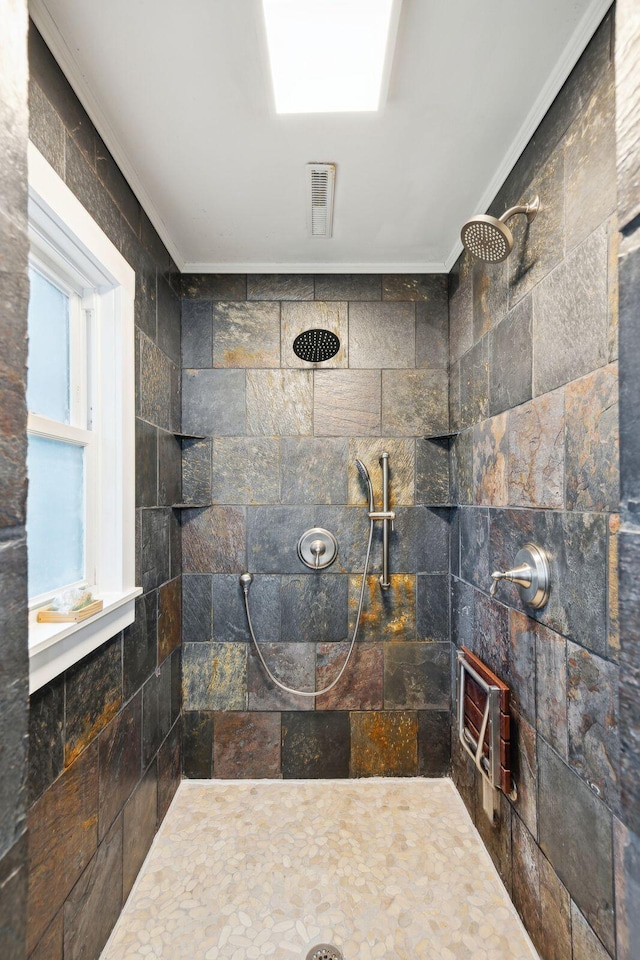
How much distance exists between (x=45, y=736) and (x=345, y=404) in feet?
5.20

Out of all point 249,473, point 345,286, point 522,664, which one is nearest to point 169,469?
point 249,473

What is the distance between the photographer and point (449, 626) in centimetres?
200

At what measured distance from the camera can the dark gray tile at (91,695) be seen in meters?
1.11

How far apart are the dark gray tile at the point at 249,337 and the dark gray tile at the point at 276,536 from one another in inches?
27.7

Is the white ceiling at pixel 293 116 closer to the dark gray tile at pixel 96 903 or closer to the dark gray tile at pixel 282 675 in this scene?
the dark gray tile at pixel 282 675

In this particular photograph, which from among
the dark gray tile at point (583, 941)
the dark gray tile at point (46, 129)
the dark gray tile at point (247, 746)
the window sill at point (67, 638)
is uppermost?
the dark gray tile at point (46, 129)

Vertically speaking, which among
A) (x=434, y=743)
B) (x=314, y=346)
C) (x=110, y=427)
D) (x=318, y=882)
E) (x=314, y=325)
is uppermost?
(x=314, y=325)

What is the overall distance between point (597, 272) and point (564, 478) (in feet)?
1.60

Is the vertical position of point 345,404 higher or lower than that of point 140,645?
higher

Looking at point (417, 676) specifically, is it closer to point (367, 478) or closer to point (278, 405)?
point (367, 478)

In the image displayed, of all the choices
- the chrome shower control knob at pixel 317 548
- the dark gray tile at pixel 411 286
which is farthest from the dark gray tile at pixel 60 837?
the dark gray tile at pixel 411 286

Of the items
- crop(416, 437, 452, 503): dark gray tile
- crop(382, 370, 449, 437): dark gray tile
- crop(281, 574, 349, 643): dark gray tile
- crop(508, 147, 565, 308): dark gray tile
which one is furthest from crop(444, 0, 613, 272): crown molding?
crop(281, 574, 349, 643): dark gray tile

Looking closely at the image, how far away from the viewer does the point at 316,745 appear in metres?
1.96

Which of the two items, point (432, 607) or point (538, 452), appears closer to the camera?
point (538, 452)
